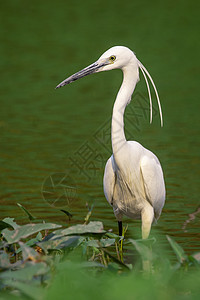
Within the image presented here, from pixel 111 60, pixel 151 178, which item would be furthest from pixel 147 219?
pixel 111 60

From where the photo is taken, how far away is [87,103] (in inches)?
540

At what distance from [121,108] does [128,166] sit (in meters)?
0.54

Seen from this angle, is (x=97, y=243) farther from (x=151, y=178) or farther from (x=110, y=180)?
(x=110, y=180)

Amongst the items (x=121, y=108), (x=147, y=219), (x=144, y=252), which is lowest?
(x=147, y=219)

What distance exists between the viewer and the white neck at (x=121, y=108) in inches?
209

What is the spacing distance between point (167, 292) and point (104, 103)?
35.2ft

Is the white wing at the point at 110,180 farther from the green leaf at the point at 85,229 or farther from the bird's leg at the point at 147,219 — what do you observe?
the green leaf at the point at 85,229

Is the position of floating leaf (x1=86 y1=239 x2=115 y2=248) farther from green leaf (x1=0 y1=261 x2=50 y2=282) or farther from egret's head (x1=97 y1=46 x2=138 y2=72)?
egret's head (x1=97 y1=46 x2=138 y2=72)

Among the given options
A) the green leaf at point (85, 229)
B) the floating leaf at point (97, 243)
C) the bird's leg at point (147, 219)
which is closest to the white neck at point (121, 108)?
the bird's leg at point (147, 219)

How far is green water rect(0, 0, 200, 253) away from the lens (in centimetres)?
770

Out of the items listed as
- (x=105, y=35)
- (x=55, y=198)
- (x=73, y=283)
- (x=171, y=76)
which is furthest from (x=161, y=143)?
(x=105, y=35)

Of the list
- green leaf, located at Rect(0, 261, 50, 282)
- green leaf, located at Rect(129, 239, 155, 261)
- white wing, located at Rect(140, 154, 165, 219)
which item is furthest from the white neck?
green leaf, located at Rect(0, 261, 50, 282)

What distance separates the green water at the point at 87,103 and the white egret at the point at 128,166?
0.57 meters

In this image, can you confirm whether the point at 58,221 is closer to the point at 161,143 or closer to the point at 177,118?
the point at 161,143
